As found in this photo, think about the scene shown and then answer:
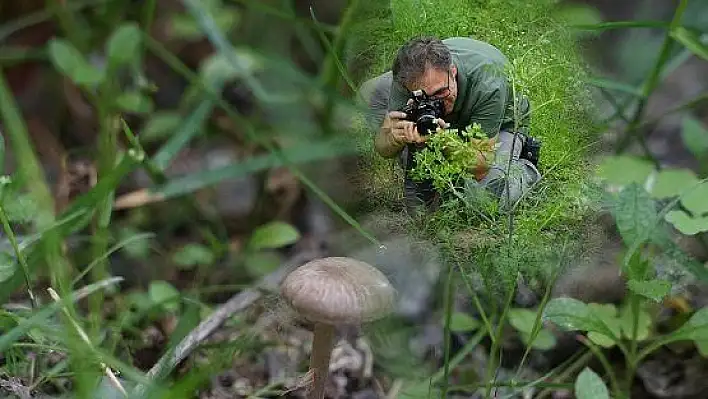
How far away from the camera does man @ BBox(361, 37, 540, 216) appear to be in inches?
52.6

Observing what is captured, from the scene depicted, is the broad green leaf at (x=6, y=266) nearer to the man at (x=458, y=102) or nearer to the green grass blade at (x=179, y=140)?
the green grass blade at (x=179, y=140)

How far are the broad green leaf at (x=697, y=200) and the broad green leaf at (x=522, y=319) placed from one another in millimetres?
356

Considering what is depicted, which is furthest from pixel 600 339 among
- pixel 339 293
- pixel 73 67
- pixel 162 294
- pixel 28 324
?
pixel 73 67

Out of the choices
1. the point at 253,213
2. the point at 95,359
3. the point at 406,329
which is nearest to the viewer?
the point at 95,359

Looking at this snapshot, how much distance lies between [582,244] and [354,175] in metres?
0.36

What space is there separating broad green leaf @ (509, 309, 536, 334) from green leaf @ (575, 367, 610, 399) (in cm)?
21

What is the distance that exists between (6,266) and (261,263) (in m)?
0.72

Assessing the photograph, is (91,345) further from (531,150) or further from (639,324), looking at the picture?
(639,324)

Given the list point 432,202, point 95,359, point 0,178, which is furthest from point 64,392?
point 432,202

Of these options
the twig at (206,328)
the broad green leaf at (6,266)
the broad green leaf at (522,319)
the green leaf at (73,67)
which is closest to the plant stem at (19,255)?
the broad green leaf at (6,266)

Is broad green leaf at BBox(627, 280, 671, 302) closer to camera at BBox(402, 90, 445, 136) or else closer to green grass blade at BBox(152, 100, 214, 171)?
camera at BBox(402, 90, 445, 136)

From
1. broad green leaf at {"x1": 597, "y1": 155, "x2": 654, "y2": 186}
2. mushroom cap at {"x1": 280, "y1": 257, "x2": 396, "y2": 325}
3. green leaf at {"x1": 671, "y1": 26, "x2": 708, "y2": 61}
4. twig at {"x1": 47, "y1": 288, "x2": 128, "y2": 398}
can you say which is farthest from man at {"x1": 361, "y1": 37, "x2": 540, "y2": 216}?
green leaf at {"x1": 671, "y1": 26, "x2": 708, "y2": 61}

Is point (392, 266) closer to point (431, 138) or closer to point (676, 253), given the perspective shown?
point (431, 138)

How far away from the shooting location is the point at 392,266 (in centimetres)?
143
